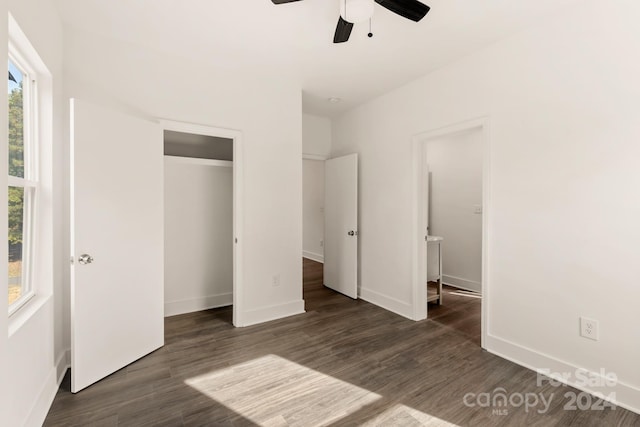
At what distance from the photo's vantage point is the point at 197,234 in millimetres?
3674

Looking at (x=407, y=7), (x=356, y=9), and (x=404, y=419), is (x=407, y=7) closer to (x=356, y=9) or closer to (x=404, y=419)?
(x=356, y=9)

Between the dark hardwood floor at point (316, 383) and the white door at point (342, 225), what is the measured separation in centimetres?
112

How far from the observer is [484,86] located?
269 cm

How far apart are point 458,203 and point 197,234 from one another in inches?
153

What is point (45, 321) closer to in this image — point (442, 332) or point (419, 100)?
point (442, 332)

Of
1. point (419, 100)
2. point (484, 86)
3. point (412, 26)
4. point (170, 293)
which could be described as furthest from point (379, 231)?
point (170, 293)

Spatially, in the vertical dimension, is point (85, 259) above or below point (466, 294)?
above

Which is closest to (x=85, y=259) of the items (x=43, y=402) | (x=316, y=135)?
(x=43, y=402)

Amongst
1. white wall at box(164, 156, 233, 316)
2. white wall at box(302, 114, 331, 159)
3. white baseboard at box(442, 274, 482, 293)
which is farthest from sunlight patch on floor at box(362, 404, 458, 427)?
white wall at box(302, 114, 331, 159)

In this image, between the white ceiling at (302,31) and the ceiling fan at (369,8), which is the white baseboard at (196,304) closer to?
the white ceiling at (302,31)

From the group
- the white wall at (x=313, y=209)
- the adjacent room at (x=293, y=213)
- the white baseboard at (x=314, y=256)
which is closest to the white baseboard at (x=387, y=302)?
the adjacent room at (x=293, y=213)

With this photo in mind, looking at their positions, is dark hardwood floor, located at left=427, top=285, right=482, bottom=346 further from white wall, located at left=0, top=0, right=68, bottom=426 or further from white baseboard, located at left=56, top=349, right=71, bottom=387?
white baseboard, located at left=56, top=349, right=71, bottom=387

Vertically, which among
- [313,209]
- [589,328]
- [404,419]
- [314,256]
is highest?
[313,209]

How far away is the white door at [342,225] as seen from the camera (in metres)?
4.13
